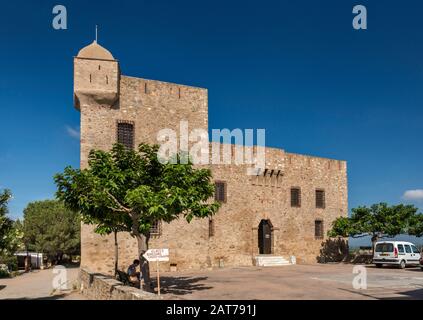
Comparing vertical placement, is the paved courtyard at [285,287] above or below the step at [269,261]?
above

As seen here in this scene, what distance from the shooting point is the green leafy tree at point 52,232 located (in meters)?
38.9

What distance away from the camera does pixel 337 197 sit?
3002 centimetres

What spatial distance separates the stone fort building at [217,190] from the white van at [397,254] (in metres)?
5.24

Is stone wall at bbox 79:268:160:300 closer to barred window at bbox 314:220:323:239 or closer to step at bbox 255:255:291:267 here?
step at bbox 255:255:291:267

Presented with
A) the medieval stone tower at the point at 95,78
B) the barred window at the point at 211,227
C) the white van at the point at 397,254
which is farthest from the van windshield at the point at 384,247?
the medieval stone tower at the point at 95,78

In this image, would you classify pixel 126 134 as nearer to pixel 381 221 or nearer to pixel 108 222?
pixel 108 222

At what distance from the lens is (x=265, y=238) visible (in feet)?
87.9

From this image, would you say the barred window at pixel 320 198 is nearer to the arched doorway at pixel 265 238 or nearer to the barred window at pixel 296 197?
the barred window at pixel 296 197

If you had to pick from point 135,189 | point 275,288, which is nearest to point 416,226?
point 275,288

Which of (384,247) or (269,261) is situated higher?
(384,247)

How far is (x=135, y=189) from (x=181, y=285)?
5.37 metres

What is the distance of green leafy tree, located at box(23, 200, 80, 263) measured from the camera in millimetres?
38875
